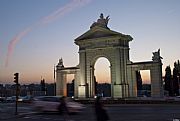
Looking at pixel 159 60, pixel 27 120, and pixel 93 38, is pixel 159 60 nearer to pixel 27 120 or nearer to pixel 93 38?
pixel 93 38

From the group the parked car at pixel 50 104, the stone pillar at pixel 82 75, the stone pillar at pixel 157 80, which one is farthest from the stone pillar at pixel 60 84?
the parked car at pixel 50 104

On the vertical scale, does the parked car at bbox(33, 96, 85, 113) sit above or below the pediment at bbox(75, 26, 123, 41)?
below

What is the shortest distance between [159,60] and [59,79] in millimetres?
20031

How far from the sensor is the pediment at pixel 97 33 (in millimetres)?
55575

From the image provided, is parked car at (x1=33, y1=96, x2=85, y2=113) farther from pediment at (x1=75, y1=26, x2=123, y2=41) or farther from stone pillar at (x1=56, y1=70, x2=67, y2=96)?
stone pillar at (x1=56, y1=70, x2=67, y2=96)

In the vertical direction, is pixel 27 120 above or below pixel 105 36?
below

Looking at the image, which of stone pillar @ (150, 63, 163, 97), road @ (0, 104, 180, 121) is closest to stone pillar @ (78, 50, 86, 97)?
stone pillar @ (150, 63, 163, 97)

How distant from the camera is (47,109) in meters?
25.7

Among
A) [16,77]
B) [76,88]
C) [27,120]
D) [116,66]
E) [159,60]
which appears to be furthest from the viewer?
[76,88]

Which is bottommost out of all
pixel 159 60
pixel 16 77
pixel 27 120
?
pixel 27 120

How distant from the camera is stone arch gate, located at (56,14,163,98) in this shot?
51688mm

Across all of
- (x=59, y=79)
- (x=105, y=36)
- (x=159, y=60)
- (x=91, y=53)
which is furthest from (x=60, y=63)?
(x=159, y=60)

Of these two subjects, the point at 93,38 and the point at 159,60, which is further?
the point at 93,38

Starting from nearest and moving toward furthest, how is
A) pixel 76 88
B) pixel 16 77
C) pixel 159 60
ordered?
pixel 16 77
pixel 159 60
pixel 76 88
